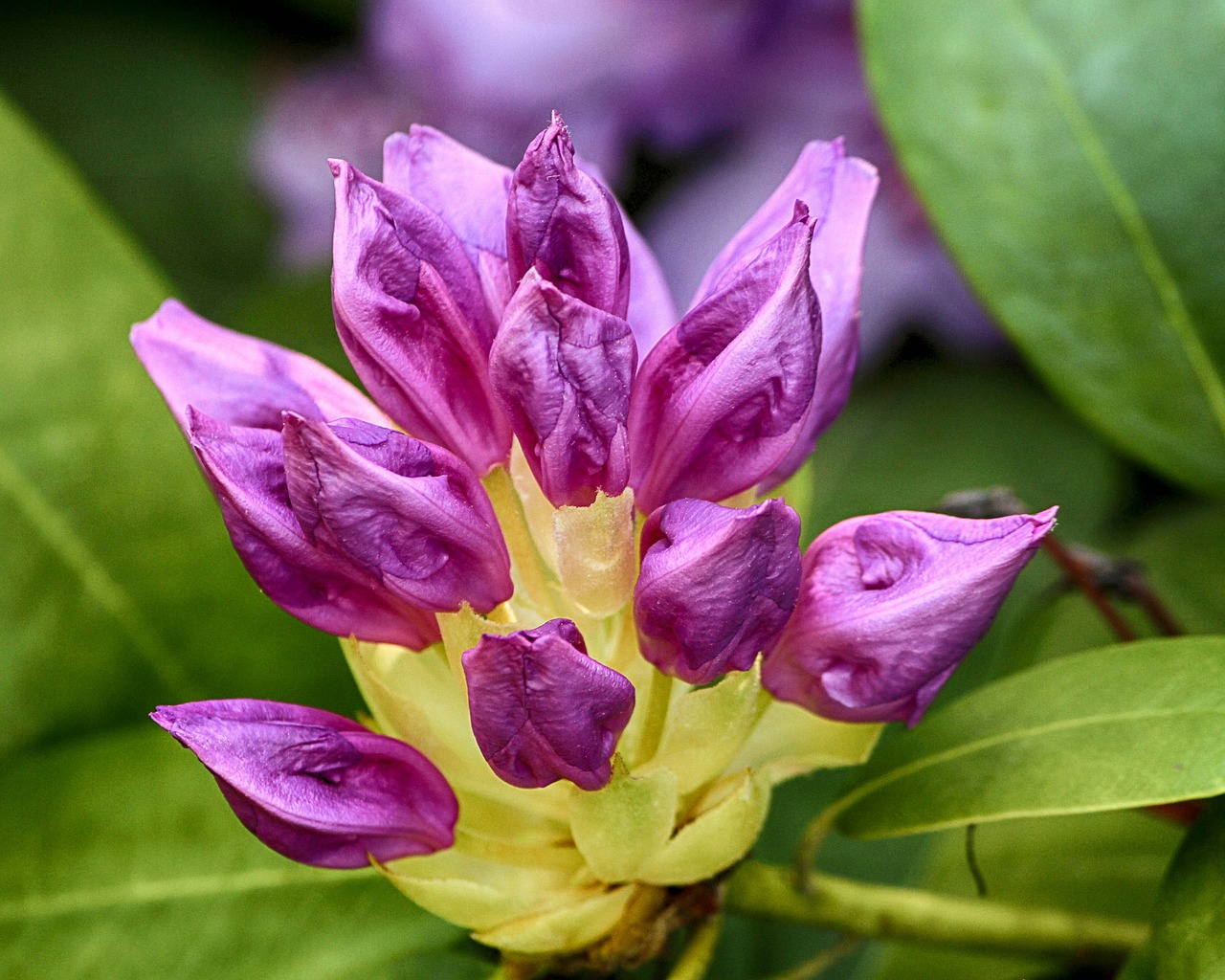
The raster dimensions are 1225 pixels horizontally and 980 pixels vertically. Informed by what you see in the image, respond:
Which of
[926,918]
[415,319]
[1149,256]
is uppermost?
[415,319]

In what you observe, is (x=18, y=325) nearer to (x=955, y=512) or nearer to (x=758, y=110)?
(x=955, y=512)

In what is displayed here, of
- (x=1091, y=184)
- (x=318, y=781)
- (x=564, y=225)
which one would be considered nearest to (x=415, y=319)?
(x=564, y=225)

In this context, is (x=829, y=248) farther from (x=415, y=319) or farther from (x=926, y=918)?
(x=926, y=918)

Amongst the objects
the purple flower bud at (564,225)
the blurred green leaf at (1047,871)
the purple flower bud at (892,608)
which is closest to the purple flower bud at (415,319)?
the purple flower bud at (564,225)

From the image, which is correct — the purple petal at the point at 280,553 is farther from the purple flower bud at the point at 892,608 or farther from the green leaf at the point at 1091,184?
the green leaf at the point at 1091,184

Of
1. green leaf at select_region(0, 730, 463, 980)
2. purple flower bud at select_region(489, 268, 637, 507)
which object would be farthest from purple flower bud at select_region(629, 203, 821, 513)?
green leaf at select_region(0, 730, 463, 980)

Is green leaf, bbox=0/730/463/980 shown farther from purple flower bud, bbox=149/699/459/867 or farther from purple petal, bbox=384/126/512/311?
purple petal, bbox=384/126/512/311

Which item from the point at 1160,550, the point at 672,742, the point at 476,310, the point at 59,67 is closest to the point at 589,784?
the point at 672,742
